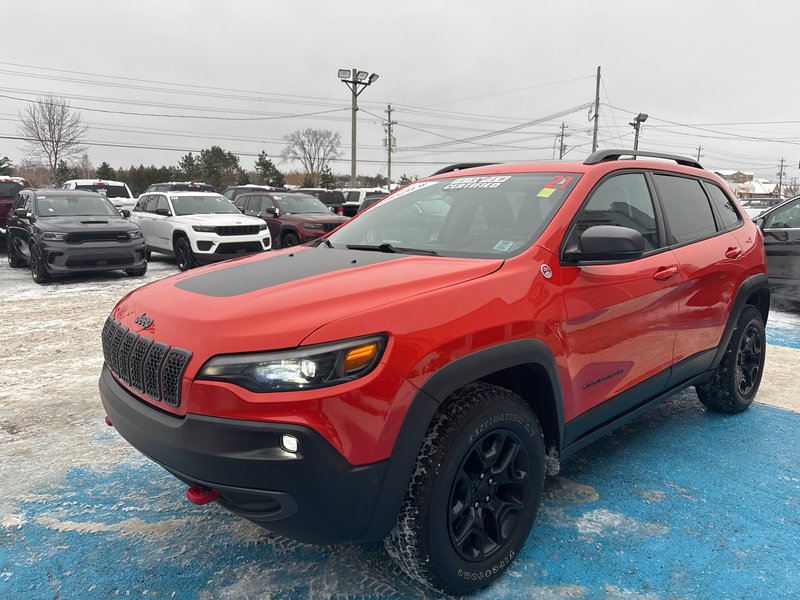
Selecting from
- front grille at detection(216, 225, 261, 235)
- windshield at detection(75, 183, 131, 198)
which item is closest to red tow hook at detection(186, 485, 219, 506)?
front grille at detection(216, 225, 261, 235)

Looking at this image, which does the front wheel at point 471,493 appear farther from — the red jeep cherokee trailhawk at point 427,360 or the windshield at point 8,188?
the windshield at point 8,188

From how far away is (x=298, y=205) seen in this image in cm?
1438

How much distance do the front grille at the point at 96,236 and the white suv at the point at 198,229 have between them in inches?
52.5

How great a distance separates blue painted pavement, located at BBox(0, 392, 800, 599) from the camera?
2.26m

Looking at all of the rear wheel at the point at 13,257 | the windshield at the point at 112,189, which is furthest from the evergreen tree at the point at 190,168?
the rear wheel at the point at 13,257

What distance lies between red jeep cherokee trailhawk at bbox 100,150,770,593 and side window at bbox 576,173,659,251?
1 centimetres

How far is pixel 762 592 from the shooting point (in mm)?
2234

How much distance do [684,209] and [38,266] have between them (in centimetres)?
1016

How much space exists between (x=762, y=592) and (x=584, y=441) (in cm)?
89

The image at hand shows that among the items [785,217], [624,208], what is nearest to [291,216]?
[785,217]

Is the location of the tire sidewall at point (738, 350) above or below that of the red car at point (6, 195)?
below

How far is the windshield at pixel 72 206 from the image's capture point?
401 inches

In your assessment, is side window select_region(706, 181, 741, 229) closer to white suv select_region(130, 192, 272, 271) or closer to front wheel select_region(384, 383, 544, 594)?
front wheel select_region(384, 383, 544, 594)

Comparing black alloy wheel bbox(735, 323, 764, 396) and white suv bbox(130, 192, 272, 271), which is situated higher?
white suv bbox(130, 192, 272, 271)
